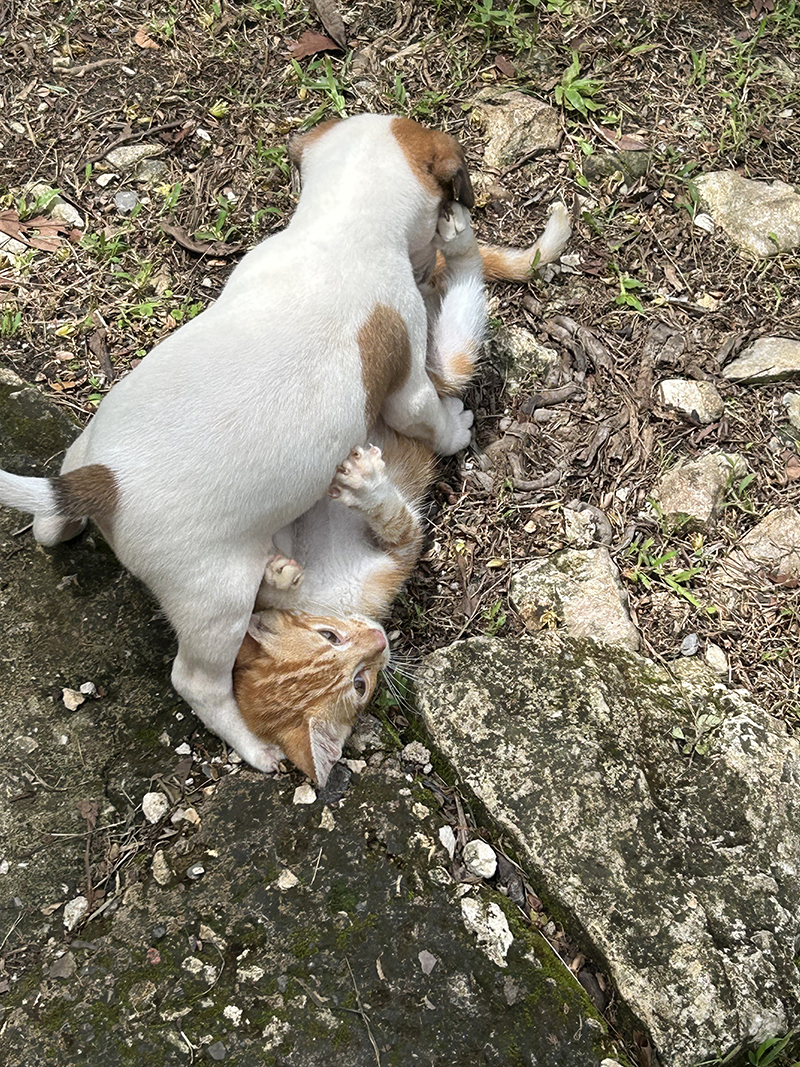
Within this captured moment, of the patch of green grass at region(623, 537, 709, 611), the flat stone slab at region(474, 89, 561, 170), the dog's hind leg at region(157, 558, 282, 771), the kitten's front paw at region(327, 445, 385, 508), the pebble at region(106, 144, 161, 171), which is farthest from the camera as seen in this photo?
the flat stone slab at region(474, 89, 561, 170)

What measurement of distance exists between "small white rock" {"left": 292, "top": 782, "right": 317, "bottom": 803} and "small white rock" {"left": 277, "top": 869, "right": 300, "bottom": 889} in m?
0.25

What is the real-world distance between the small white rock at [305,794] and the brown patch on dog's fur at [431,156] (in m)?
2.13

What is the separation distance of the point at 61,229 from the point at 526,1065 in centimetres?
392

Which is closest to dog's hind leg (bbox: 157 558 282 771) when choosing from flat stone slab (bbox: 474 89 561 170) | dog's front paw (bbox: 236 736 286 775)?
dog's front paw (bbox: 236 736 286 775)

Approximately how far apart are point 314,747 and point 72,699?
86 centimetres

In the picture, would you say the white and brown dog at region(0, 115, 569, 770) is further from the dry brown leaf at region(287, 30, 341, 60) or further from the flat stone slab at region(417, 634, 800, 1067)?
the dry brown leaf at region(287, 30, 341, 60)

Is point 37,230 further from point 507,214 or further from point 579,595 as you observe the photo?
point 579,595

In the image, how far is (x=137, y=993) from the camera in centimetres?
259

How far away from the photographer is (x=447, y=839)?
117 inches

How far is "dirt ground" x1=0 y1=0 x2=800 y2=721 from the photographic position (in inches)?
152

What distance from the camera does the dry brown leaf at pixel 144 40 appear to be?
16.0 feet

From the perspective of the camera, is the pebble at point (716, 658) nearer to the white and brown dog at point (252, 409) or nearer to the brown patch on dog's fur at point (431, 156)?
the white and brown dog at point (252, 409)

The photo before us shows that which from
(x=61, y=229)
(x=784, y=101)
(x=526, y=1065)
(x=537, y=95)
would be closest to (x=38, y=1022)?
(x=526, y=1065)

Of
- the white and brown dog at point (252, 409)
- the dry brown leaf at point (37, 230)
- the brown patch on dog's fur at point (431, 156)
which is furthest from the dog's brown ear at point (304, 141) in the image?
the dry brown leaf at point (37, 230)
